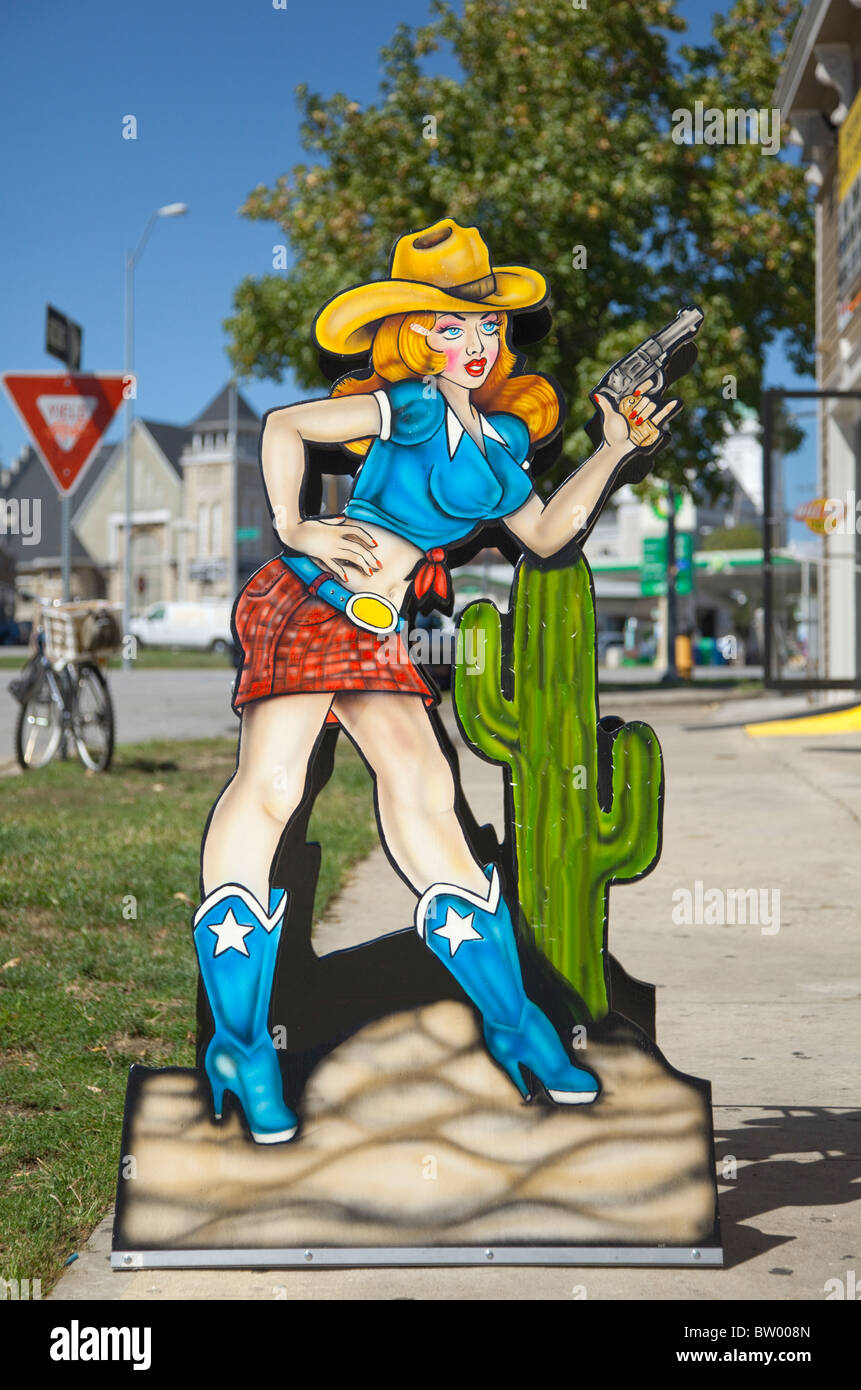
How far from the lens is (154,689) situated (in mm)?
26016

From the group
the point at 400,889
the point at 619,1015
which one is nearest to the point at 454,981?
the point at 619,1015

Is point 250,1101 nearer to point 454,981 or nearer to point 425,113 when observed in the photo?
point 454,981

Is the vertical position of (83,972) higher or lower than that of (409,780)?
lower

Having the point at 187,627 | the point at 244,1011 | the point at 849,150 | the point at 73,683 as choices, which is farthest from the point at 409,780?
the point at 187,627

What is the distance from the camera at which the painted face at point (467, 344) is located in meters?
3.28

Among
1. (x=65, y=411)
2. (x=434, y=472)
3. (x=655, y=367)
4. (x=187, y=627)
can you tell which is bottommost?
(x=434, y=472)

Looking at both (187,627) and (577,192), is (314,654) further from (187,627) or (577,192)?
(187,627)

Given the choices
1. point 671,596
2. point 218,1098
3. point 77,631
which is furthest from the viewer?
point 671,596

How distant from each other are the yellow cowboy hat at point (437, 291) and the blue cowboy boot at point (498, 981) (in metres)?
1.28

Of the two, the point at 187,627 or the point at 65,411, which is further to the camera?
the point at 187,627

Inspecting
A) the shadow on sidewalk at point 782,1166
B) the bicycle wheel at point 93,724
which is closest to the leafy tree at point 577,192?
the bicycle wheel at point 93,724

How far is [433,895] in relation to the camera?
10.4ft

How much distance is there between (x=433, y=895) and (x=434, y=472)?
3.08 feet

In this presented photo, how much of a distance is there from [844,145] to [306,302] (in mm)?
9283
